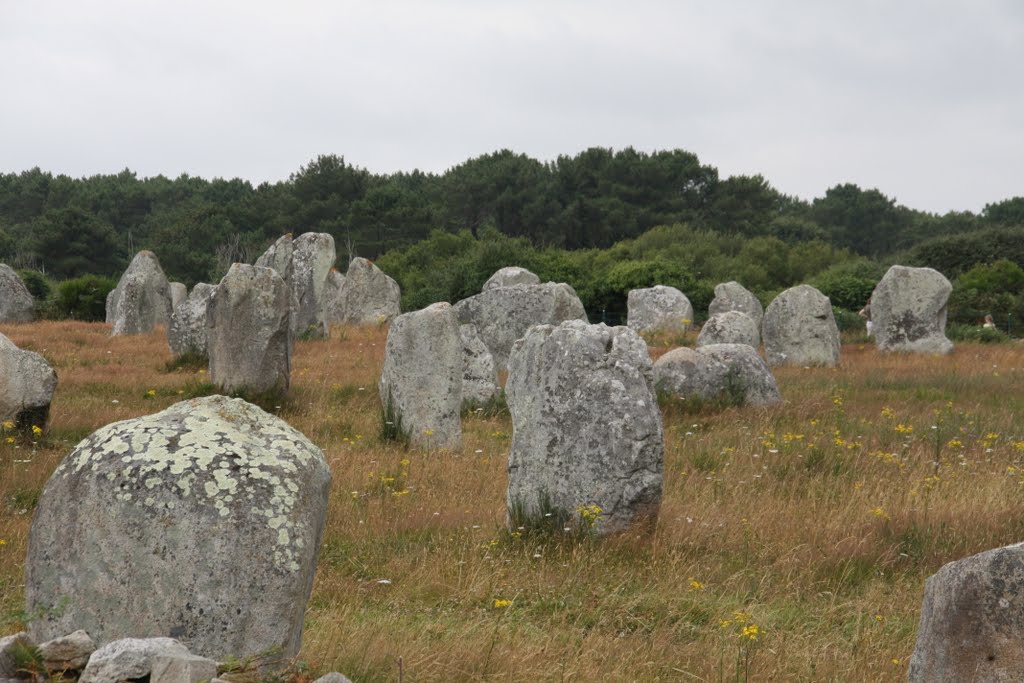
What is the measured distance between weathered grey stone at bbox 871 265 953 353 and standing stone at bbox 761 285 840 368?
105 inches

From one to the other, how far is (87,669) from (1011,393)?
1671cm

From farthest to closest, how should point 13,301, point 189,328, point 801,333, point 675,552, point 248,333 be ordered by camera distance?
point 13,301, point 801,333, point 189,328, point 248,333, point 675,552

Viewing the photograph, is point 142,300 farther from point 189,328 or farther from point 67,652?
point 67,652

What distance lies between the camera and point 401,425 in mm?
13547

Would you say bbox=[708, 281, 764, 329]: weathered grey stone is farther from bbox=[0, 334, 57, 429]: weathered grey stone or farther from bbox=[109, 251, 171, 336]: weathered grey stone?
bbox=[0, 334, 57, 429]: weathered grey stone

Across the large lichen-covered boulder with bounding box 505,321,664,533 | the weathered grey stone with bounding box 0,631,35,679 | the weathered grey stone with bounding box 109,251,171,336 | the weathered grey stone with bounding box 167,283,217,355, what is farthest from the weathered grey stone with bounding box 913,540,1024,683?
the weathered grey stone with bounding box 109,251,171,336

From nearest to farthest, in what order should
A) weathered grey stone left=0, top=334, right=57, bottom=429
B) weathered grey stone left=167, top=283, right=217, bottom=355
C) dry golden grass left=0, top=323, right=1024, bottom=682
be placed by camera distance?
dry golden grass left=0, top=323, right=1024, bottom=682
weathered grey stone left=0, top=334, right=57, bottom=429
weathered grey stone left=167, top=283, right=217, bottom=355

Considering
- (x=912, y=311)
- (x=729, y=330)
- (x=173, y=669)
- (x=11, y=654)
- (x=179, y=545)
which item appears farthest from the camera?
(x=912, y=311)

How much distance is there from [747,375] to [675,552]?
8752mm

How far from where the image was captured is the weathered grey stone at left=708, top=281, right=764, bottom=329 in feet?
112

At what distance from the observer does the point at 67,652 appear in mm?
4312

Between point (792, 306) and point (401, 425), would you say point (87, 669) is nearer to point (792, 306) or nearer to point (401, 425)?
point (401, 425)

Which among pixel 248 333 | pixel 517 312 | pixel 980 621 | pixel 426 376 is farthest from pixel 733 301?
pixel 980 621

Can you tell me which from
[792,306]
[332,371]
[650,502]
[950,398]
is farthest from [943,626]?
[792,306]
